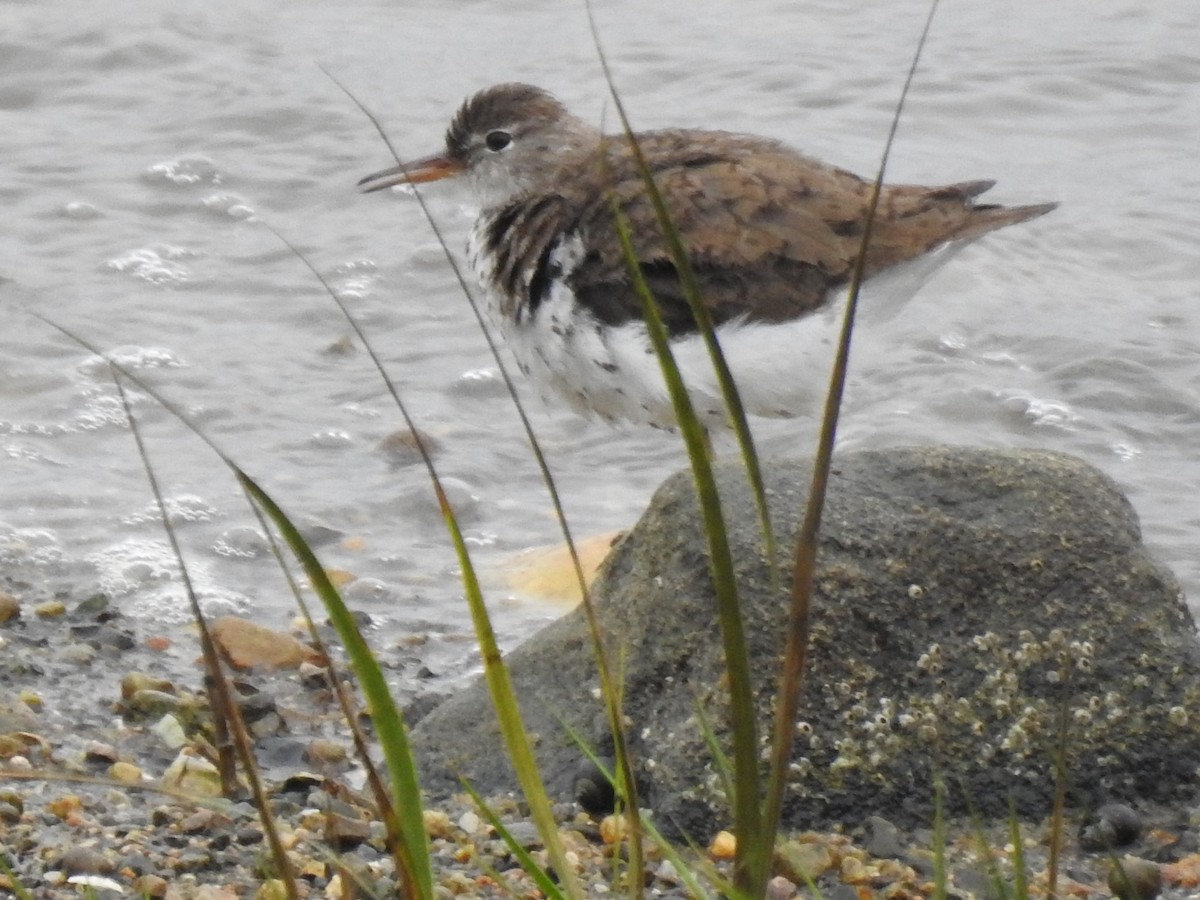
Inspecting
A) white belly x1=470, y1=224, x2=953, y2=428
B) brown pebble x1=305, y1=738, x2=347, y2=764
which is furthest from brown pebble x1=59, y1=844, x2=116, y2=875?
white belly x1=470, y1=224, x2=953, y2=428

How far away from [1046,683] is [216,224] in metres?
5.38

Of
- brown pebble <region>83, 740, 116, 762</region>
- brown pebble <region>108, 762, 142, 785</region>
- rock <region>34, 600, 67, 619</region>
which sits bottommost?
rock <region>34, 600, 67, 619</region>

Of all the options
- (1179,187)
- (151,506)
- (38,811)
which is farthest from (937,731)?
(1179,187)

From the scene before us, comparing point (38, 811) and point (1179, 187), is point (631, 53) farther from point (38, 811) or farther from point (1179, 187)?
point (38, 811)

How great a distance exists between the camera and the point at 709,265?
486 cm

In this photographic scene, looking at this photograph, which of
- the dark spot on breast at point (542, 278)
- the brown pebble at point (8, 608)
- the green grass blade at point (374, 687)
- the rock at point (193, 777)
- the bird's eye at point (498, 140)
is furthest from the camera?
the bird's eye at point (498, 140)

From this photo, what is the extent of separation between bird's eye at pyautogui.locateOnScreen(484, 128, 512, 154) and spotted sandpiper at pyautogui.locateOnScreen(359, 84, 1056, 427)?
677mm

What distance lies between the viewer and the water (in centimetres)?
561

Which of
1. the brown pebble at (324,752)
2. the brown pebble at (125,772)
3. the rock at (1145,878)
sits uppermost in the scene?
the rock at (1145,878)

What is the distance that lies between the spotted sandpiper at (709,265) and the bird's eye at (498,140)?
0.68 metres

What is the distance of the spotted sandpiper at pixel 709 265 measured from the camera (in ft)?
15.8

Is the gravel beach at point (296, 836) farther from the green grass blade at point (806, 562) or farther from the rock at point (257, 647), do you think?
the green grass blade at point (806, 562)

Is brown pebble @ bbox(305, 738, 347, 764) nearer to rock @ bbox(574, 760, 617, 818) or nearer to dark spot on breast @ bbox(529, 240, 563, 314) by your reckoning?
rock @ bbox(574, 760, 617, 818)

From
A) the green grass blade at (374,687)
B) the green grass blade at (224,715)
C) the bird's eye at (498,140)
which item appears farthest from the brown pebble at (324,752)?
the bird's eye at (498,140)
